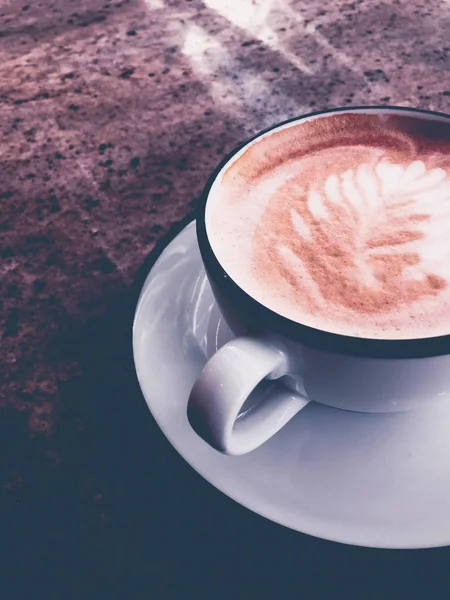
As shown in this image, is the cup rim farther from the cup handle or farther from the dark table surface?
the dark table surface

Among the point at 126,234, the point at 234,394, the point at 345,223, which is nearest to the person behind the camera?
the point at 234,394

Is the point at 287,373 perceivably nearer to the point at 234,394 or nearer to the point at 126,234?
the point at 234,394

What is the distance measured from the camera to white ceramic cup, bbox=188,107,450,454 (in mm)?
380

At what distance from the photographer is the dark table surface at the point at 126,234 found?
0.43 m

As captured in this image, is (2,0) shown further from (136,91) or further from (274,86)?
(274,86)

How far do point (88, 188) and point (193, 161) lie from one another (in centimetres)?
14

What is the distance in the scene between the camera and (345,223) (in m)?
0.53

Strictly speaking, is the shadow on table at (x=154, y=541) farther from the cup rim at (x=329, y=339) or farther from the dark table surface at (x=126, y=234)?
the cup rim at (x=329, y=339)

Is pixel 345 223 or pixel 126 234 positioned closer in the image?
pixel 345 223

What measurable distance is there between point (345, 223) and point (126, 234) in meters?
0.28

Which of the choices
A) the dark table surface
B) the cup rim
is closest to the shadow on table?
the dark table surface

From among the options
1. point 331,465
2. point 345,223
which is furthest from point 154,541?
point 345,223

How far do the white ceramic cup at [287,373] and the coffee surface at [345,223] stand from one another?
1.6 inches

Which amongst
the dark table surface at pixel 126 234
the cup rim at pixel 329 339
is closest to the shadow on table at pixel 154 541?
the dark table surface at pixel 126 234
